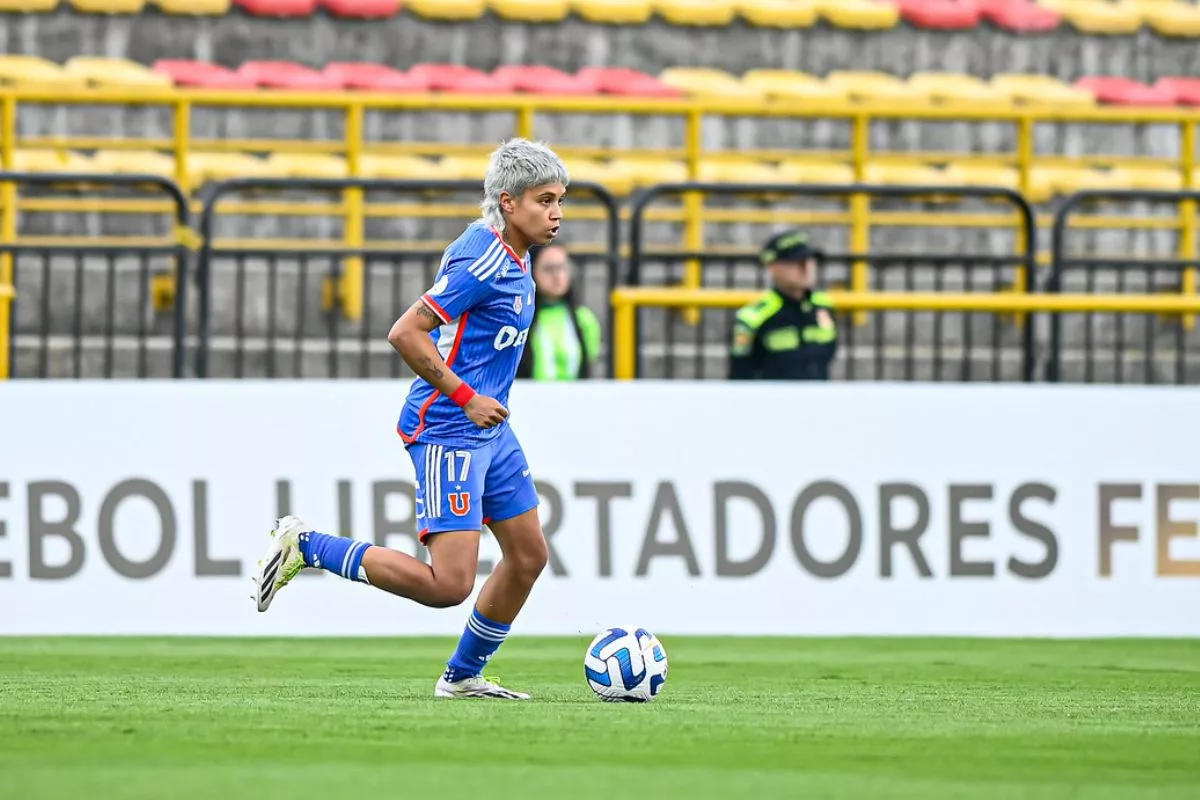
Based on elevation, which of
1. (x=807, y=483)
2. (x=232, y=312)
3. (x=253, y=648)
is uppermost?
(x=232, y=312)

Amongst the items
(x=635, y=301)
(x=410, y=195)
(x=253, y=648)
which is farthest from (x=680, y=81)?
(x=253, y=648)

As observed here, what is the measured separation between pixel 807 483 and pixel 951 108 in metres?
6.33

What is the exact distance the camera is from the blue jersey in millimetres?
7422

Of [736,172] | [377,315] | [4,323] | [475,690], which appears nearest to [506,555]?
[475,690]

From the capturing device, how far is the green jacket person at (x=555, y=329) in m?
12.4

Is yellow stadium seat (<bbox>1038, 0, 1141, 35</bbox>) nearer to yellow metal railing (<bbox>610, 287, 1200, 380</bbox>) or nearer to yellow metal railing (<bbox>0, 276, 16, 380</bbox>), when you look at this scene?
yellow metal railing (<bbox>610, 287, 1200, 380</bbox>)

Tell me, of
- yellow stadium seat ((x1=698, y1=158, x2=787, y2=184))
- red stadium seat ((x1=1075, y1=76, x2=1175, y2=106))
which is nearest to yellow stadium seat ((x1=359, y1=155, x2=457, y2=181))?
yellow stadium seat ((x1=698, y1=158, x2=787, y2=184))

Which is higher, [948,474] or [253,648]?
[948,474]

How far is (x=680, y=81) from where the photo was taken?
63.4ft

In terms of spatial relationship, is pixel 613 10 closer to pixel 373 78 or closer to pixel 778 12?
pixel 778 12

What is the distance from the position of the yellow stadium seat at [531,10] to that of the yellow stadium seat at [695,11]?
0.96m

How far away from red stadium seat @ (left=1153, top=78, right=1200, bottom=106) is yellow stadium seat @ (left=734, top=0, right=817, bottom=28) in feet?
11.4

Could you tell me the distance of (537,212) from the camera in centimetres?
751

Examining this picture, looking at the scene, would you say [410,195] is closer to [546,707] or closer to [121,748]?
[546,707]
